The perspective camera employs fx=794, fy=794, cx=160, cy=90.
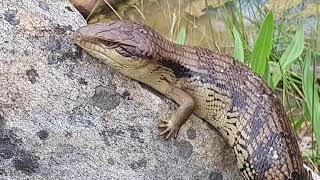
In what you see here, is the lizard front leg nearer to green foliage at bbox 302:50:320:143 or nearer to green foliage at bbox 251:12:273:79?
green foliage at bbox 251:12:273:79

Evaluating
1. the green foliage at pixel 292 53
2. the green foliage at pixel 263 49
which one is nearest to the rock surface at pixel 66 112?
the green foliage at pixel 263 49

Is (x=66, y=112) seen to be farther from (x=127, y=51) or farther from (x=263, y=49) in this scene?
(x=263, y=49)

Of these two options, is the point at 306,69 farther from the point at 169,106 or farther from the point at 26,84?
the point at 26,84

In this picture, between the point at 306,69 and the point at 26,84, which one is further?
the point at 306,69

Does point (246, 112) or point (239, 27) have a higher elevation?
point (246, 112)

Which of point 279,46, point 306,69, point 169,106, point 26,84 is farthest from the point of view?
point 279,46

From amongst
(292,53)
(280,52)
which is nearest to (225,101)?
(292,53)

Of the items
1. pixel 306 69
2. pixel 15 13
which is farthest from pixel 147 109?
pixel 306 69
